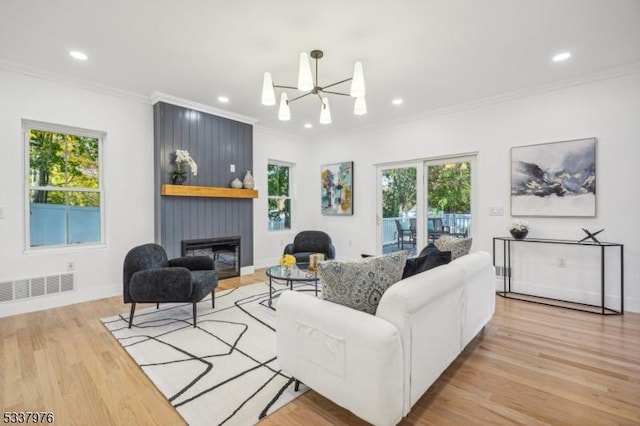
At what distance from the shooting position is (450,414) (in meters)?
1.70

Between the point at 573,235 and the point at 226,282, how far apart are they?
4846 mm

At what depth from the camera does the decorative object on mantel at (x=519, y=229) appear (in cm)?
377

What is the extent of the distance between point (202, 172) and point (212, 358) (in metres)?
3.09

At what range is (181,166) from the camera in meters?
4.35

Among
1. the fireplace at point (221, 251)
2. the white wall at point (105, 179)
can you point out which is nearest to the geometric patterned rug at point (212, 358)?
the white wall at point (105, 179)

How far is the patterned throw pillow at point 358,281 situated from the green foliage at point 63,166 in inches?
152

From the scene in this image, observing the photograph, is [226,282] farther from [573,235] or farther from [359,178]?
[573,235]

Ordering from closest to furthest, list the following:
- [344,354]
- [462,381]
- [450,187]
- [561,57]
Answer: [344,354] → [462,381] → [561,57] → [450,187]

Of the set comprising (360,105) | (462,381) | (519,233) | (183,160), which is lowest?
(462,381)

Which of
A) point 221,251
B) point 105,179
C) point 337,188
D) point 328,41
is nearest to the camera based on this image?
point 328,41

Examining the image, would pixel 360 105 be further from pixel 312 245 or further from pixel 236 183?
pixel 236 183

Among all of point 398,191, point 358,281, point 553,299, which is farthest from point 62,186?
point 553,299

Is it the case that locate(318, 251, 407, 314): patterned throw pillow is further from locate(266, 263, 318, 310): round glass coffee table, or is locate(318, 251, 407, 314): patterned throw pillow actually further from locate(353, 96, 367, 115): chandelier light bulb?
locate(353, 96, 367, 115): chandelier light bulb

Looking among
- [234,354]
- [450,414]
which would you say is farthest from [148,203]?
[450,414]
